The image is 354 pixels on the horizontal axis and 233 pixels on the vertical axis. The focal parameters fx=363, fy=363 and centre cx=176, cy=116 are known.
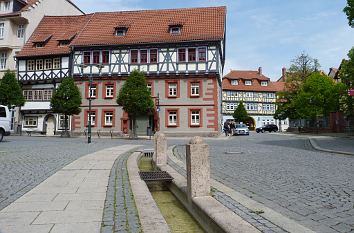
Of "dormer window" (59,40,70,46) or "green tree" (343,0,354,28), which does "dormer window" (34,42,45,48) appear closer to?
"dormer window" (59,40,70,46)

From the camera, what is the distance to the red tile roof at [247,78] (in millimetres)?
78000

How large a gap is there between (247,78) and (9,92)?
176 feet

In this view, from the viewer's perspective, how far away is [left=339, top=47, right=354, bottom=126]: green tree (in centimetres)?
3105

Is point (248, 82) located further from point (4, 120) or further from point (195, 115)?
point (4, 120)

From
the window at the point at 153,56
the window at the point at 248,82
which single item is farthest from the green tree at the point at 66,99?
the window at the point at 248,82

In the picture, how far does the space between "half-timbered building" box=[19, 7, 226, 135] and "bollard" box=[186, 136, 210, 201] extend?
30.8 meters

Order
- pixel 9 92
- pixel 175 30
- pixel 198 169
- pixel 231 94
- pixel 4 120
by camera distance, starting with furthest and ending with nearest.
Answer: pixel 231 94 → pixel 175 30 → pixel 9 92 → pixel 4 120 → pixel 198 169

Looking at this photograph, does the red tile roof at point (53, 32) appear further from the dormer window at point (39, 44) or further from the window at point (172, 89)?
the window at point (172, 89)

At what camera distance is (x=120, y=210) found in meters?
5.15

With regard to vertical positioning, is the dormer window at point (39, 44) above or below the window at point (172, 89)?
above

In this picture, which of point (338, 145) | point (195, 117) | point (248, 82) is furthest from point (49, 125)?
point (248, 82)

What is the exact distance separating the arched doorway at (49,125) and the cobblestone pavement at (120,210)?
35.7 metres

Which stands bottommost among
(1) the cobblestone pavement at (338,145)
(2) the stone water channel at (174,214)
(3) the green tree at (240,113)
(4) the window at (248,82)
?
(2) the stone water channel at (174,214)

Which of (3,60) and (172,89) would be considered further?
(3,60)
